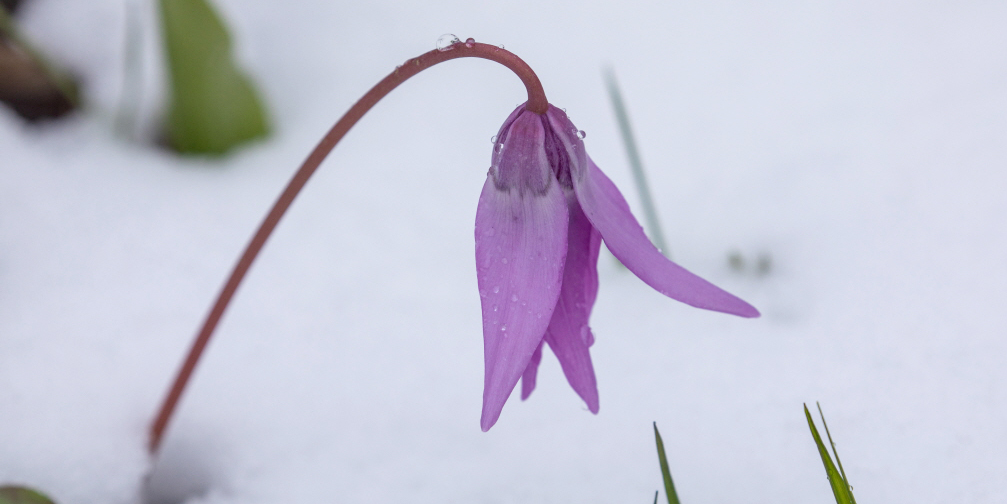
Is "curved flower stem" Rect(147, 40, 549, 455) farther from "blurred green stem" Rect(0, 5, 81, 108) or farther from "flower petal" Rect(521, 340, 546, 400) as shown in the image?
"blurred green stem" Rect(0, 5, 81, 108)

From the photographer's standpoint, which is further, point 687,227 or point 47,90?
point 47,90

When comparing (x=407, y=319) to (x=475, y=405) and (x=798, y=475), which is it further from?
(x=798, y=475)

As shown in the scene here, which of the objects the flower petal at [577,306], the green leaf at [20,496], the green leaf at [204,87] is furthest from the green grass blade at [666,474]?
the green leaf at [204,87]

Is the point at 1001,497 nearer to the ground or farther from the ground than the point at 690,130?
nearer to the ground

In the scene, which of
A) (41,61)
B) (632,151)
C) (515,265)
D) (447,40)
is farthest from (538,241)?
(41,61)

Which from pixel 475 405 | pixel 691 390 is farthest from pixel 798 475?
pixel 475 405
